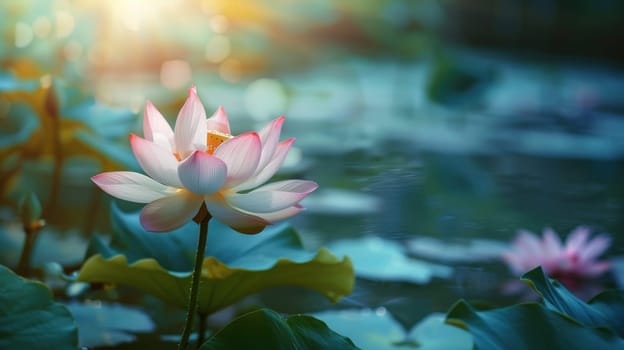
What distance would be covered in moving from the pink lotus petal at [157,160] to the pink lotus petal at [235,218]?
0.03m

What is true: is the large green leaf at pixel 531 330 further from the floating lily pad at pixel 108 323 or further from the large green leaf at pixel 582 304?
the floating lily pad at pixel 108 323

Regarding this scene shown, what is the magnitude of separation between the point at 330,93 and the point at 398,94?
11.2 inches

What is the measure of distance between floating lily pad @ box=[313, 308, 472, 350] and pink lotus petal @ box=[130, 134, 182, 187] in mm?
343

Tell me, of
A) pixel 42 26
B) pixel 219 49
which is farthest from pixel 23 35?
pixel 219 49

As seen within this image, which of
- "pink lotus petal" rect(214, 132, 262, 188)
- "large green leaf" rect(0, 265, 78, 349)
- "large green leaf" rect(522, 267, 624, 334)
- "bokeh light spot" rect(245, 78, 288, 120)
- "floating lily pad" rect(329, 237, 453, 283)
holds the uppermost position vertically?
"pink lotus petal" rect(214, 132, 262, 188)

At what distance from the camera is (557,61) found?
438 centimetres

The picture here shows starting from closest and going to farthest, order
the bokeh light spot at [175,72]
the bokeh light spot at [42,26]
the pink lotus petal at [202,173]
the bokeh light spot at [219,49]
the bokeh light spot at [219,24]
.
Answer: the pink lotus petal at [202,173]
the bokeh light spot at [42,26]
the bokeh light spot at [219,24]
the bokeh light spot at [175,72]
the bokeh light spot at [219,49]

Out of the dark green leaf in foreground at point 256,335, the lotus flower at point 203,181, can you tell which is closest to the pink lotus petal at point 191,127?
the lotus flower at point 203,181

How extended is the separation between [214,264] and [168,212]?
0.49 feet

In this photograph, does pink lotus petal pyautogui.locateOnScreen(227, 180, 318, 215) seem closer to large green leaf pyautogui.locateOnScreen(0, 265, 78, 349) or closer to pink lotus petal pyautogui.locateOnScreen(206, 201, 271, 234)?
pink lotus petal pyautogui.locateOnScreen(206, 201, 271, 234)

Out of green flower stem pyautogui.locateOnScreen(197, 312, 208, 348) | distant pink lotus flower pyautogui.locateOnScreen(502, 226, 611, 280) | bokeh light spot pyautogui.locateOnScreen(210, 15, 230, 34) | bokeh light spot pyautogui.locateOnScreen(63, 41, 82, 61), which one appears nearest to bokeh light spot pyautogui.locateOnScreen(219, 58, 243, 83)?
bokeh light spot pyautogui.locateOnScreen(210, 15, 230, 34)

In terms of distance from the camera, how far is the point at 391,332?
2.70 ft

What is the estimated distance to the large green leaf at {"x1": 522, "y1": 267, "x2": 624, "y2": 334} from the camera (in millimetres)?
586

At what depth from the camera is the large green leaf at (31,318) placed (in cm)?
55
